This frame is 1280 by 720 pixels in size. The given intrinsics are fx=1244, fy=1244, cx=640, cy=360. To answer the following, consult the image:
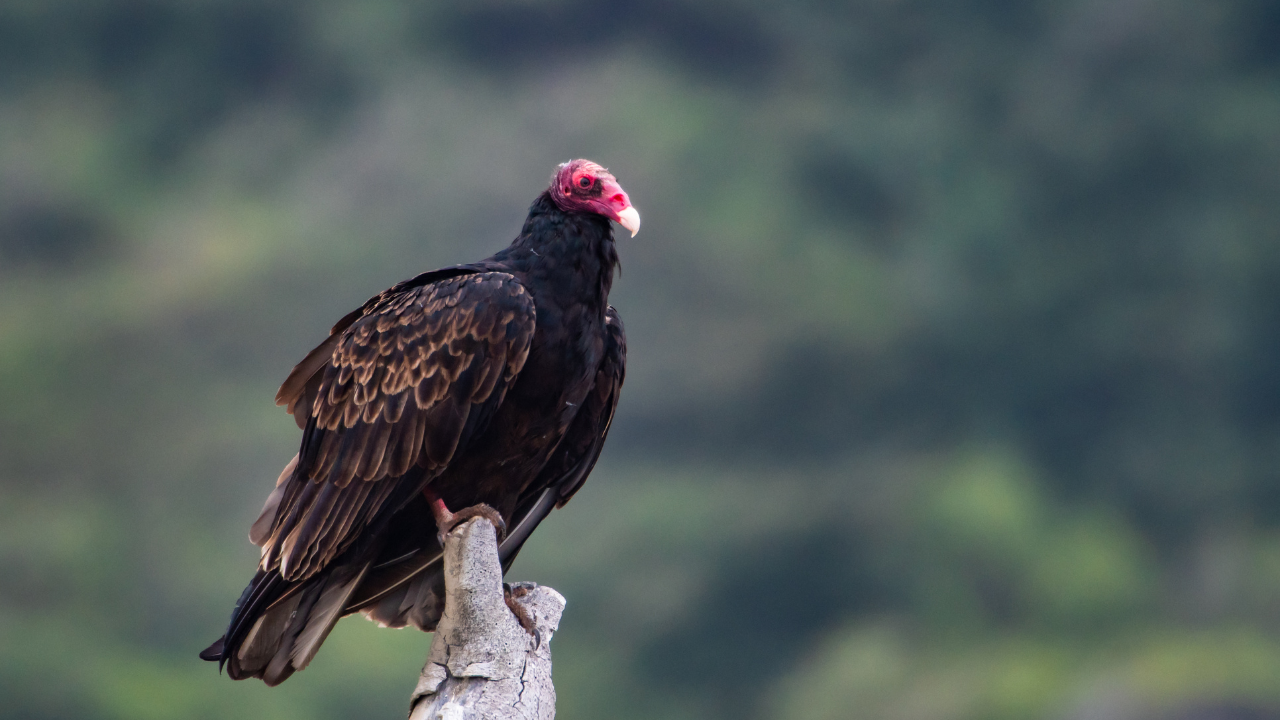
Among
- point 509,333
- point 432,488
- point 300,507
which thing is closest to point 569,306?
point 509,333

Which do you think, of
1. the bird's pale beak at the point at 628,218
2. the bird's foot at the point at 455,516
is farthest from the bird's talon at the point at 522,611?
the bird's pale beak at the point at 628,218

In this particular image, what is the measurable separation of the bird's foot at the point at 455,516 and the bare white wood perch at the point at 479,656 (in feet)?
0.63

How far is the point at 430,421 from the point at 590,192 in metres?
1.02

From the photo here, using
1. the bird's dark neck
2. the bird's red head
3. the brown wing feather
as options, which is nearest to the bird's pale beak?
the bird's red head

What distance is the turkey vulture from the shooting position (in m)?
4.18

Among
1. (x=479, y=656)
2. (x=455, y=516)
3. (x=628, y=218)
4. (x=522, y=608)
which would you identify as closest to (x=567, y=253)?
(x=628, y=218)

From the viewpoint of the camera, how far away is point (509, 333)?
417 cm

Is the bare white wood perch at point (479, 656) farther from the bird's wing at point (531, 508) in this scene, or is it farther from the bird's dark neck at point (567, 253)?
the bird's dark neck at point (567, 253)

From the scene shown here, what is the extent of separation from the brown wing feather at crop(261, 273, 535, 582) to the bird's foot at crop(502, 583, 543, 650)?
0.48m

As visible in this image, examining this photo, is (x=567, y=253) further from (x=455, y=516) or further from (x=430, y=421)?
(x=455, y=516)

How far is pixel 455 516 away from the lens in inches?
164

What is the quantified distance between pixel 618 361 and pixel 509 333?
612 millimetres

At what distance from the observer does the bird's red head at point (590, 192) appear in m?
4.48

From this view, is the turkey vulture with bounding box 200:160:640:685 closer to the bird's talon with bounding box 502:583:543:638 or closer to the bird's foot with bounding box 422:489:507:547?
the bird's foot with bounding box 422:489:507:547
